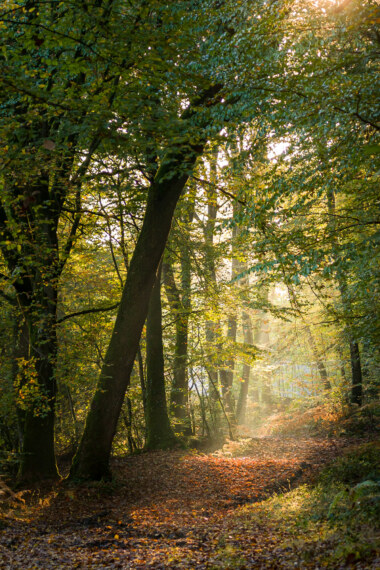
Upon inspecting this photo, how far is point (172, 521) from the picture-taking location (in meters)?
6.77

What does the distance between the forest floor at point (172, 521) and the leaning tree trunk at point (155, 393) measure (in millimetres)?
962

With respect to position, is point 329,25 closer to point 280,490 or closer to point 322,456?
point 280,490

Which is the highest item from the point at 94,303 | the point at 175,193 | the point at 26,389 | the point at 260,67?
the point at 260,67

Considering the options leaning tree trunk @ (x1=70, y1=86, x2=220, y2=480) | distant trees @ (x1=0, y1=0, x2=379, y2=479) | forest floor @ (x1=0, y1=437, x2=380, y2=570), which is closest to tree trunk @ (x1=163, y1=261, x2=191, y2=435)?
distant trees @ (x1=0, y1=0, x2=379, y2=479)

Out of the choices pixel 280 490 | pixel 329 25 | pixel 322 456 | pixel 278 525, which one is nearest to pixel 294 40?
pixel 329 25

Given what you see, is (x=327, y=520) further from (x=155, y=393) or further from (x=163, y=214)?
(x=155, y=393)

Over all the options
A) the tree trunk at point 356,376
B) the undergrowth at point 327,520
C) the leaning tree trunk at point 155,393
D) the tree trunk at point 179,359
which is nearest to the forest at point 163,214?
the undergrowth at point 327,520

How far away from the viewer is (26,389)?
802cm

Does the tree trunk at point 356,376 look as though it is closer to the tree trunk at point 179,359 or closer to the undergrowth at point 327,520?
the tree trunk at point 179,359

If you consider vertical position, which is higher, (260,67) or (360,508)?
(260,67)

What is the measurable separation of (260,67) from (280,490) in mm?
7627

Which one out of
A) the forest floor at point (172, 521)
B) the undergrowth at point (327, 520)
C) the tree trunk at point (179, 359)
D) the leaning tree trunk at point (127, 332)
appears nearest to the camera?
the undergrowth at point (327, 520)

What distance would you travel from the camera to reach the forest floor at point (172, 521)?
4.86 m

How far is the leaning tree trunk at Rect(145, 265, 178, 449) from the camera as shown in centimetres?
1220
